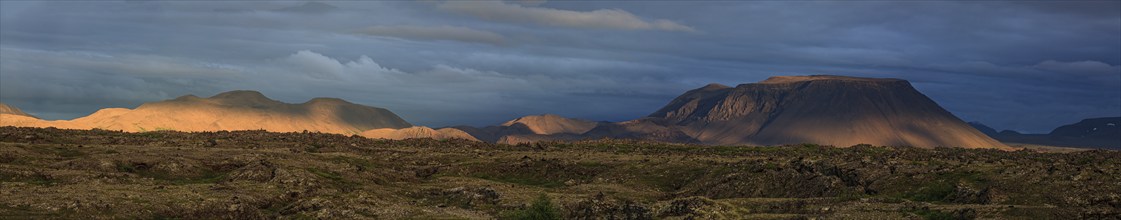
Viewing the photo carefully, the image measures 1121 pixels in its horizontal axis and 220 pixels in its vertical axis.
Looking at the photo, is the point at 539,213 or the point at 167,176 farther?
the point at 167,176

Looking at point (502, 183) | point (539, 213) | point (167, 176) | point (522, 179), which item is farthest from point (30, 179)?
point (522, 179)

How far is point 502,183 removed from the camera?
373 ft

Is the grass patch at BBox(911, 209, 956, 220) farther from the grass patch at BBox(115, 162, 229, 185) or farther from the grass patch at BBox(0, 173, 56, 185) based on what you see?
the grass patch at BBox(0, 173, 56, 185)

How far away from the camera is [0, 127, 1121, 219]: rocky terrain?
3110 inches

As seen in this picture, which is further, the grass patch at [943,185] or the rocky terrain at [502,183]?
the grass patch at [943,185]

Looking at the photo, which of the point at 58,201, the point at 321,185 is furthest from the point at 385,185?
the point at 58,201

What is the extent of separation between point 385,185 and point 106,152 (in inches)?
1363

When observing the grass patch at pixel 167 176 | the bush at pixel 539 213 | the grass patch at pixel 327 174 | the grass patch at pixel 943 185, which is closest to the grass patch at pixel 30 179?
the grass patch at pixel 167 176

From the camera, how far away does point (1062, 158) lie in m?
130

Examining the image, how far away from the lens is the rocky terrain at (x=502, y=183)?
7900cm

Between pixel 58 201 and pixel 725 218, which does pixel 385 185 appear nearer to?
pixel 58 201

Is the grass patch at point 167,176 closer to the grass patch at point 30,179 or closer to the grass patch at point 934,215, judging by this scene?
the grass patch at point 30,179

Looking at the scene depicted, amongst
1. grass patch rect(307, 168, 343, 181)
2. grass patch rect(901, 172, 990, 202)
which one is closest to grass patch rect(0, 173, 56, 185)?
grass patch rect(307, 168, 343, 181)

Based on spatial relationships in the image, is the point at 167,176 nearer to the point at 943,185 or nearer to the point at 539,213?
the point at 539,213
